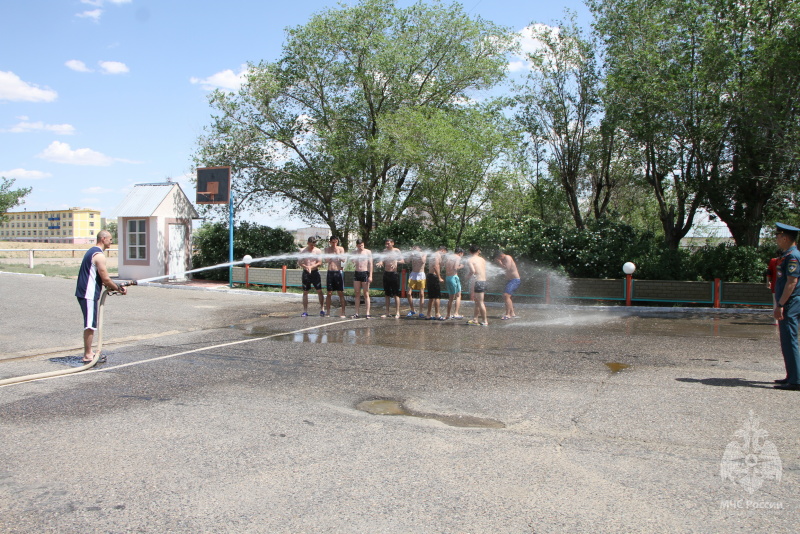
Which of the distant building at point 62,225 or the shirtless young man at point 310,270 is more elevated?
the distant building at point 62,225

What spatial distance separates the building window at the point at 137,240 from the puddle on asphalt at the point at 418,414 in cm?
1894

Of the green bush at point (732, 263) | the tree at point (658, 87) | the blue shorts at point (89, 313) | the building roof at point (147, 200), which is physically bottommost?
the blue shorts at point (89, 313)

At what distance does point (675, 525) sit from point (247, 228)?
72.5ft

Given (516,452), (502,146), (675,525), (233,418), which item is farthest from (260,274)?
(675,525)

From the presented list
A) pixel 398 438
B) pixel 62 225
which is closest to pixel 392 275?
pixel 398 438

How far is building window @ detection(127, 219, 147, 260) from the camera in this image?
22422 mm

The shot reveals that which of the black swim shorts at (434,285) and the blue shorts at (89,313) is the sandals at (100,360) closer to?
the blue shorts at (89,313)

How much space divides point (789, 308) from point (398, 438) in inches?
187

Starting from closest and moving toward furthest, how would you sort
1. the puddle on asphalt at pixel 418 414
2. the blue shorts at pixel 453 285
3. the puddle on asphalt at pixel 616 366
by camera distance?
the puddle on asphalt at pixel 418 414 < the puddle on asphalt at pixel 616 366 < the blue shorts at pixel 453 285

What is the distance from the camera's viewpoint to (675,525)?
3402 millimetres

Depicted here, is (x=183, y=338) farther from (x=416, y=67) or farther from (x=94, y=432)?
(x=416, y=67)

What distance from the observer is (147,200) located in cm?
2273

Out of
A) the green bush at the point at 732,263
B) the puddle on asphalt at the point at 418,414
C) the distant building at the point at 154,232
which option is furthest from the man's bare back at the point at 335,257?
the distant building at the point at 154,232

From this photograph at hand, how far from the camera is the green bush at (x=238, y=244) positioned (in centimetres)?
2344
